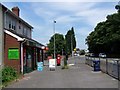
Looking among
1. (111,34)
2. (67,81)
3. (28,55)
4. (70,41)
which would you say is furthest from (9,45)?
(70,41)

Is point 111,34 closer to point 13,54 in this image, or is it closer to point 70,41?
point 70,41

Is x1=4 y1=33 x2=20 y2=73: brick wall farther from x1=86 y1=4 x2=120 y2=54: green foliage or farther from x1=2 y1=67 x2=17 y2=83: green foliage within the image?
x1=86 y1=4 x2=120 y2=54: green foliage

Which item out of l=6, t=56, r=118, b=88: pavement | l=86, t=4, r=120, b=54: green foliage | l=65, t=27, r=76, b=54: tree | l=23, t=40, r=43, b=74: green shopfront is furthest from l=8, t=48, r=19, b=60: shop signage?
l=65, t=27, r=76, b=54: tree

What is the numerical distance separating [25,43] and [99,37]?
253 ft

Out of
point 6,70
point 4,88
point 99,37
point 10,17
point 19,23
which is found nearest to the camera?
point 4,88

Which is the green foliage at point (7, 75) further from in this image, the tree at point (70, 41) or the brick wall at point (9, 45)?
the tree at point (70, 41)

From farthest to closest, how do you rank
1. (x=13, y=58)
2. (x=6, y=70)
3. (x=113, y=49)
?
(x=113, y=49) < (x=13, y=58) < (x=6, y=70)

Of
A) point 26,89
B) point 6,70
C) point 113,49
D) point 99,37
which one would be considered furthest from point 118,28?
point 26,89

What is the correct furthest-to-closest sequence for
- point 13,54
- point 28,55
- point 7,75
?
point 28,55
point 13,54
point 7,75

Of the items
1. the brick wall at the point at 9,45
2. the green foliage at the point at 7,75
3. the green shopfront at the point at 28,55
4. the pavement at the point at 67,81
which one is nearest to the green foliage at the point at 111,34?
the green shopfront at the point at 28,55

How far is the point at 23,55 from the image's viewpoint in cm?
2730

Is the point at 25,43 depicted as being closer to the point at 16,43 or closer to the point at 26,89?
the point at 16,43

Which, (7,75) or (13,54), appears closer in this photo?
(7,75)

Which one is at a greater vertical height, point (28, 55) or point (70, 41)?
point (70, 41)
